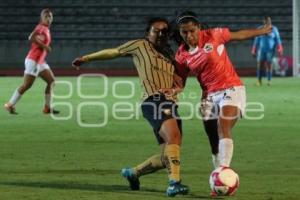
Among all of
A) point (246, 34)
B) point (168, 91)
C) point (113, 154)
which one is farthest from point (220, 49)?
point (113, 154)

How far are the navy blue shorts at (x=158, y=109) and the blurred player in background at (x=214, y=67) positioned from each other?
0.39 meters

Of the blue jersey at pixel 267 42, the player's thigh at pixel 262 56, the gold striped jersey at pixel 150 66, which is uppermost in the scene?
the blue jersey at pixel 267 42

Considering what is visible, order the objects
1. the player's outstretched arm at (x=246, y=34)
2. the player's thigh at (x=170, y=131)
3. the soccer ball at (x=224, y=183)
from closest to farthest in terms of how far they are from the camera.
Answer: the soccer ball at (x=224, y=183), the player's thigh at (x=170, y=131), the player's outstretched arm at (x=246, y=34)

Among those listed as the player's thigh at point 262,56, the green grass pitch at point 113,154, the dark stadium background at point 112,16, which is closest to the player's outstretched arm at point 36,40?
the green grass pitch at point 113,154

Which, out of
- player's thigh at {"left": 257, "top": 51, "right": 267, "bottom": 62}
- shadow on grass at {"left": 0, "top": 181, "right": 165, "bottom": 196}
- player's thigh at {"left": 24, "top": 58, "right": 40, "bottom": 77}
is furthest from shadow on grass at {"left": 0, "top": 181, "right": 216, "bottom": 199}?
player's thigh at {"left": 257, "top": 51, "right": 267, "bottom": 62}

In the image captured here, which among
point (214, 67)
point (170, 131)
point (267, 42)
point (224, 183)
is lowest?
point (224, 183)

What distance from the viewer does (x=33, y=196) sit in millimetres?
9555

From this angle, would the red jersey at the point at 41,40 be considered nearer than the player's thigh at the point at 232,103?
No

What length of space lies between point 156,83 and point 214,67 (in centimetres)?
61

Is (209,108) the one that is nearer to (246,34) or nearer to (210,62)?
(210,62)

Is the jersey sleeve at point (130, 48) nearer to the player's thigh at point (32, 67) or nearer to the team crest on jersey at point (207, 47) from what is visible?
the team crest on jersey at point (207, 47)

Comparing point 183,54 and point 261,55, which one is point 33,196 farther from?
point 261,55

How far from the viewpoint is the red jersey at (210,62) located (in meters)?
9.99

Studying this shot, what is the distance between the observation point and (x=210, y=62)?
32.8ft
